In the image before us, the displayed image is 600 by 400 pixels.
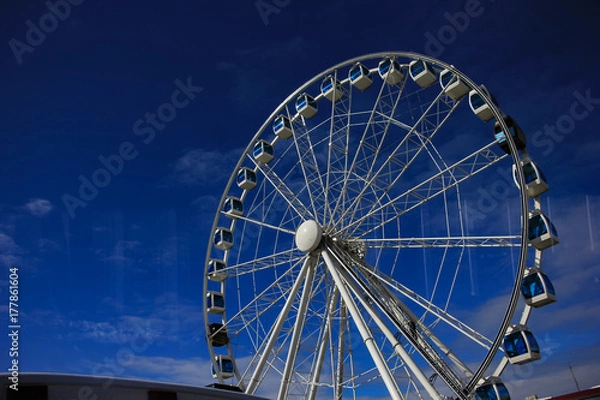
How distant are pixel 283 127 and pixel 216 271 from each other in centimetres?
681

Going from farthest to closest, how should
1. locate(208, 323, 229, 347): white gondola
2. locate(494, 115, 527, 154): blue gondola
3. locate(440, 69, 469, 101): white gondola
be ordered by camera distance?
locate(208, 323, 229, 347): white gondola, locate(440, 69, 469, 101): white gondola, locate(494, 115, 527, 154): blue gondola

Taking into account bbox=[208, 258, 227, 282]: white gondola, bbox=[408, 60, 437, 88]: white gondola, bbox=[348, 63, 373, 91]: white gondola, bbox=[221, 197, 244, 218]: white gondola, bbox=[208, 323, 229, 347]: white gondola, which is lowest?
bbox=[208, 323, 229, 347]: white gondola

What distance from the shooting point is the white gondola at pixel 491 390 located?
13664 millimetres

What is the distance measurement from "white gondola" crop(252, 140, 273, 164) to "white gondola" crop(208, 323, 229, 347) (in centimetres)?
728

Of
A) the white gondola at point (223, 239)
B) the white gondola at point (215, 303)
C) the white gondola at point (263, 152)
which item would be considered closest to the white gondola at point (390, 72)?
the white gondola at point (263, 152)

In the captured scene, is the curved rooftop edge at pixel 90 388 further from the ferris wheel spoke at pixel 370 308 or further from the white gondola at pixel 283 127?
the white gondola at pixel 283 127

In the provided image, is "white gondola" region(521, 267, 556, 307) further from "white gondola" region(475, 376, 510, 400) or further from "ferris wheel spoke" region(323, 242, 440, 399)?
"ferris wheel spoke" region(323, 242, 440, 399)

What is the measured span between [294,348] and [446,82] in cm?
1045

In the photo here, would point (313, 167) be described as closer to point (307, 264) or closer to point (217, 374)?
point (307, 264)

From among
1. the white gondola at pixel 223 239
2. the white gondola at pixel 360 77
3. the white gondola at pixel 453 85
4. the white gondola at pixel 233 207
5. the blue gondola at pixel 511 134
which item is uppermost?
the white gondola at pixel 360 77

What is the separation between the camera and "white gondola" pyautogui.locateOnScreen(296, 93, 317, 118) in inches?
901

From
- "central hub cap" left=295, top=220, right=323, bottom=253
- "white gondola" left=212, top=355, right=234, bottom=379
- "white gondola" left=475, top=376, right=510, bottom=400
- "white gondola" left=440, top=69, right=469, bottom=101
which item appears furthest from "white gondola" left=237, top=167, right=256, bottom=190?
"white gondola" left=475, top=376, right=510, bottom=400

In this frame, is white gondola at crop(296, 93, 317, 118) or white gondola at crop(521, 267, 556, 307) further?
white gondola at crop(296, 93, 317, 118)

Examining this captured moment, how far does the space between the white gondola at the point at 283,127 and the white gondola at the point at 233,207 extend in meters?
3.51
